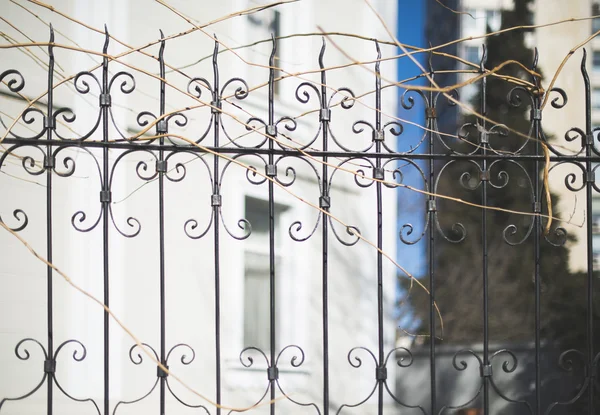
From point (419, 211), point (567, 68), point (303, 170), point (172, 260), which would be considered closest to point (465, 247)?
point (419, 211)

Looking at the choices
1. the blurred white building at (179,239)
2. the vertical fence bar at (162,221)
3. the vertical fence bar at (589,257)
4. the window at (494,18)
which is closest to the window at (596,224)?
the blurred white building at (179,239)

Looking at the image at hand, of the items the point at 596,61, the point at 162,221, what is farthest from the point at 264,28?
the point at 596,61

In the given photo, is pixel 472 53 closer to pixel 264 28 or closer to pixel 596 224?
pixel 596 224

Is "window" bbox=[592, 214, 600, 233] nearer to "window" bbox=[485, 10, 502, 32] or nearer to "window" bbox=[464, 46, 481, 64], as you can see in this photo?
"window" bbox=[485, 10, 502, 32]

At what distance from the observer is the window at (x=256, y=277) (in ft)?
18.6

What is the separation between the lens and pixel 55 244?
402 cm

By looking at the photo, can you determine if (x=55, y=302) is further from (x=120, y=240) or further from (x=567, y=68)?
(x=567, y=68)

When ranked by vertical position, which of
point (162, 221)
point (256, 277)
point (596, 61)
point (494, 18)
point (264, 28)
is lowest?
point (256, 277)

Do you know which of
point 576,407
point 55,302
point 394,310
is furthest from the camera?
point 394,310

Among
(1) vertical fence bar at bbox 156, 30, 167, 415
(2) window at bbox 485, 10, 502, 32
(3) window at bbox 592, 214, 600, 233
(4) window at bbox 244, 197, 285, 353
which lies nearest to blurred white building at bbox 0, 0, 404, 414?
(4) window at bbox 244, 197, 285, 353

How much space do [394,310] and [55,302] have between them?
5.77 m

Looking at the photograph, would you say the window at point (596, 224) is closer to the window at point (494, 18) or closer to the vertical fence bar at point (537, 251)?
the window at point (494, 18)

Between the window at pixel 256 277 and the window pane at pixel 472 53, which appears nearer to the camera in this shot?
the window at pixel 256 277

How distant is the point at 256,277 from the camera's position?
5754mm
